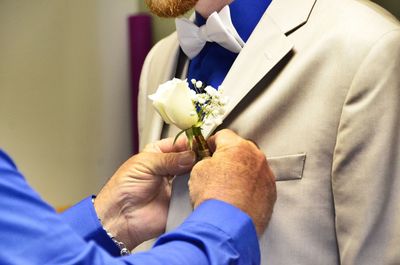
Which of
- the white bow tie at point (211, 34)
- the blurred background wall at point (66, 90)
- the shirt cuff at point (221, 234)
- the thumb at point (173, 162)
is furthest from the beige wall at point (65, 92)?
the shirt cuff at point (221, 234)

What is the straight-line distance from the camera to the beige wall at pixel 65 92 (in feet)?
7.86

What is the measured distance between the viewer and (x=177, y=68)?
1.48 metres

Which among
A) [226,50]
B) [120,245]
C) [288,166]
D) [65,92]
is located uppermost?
[226,50]

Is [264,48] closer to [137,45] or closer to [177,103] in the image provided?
[177,103]

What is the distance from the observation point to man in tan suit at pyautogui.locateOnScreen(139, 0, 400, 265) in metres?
1.09

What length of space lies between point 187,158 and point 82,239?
1.07 ft

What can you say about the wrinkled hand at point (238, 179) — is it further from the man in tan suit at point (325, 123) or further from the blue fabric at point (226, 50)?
the blue fabric at point (226, 50)

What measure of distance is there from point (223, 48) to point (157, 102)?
284mm

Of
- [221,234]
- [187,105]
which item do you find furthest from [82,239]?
[187,105]

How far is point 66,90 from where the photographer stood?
8.33 feet

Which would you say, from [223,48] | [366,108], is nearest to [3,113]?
[223,48]

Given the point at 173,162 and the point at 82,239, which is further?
the point at 173,162

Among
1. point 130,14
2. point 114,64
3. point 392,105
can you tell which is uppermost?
point 392,105

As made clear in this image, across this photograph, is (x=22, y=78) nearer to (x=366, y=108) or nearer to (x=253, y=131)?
(x=253, y=131)
